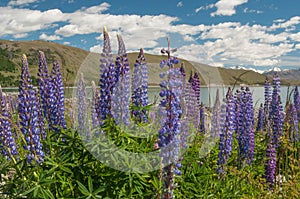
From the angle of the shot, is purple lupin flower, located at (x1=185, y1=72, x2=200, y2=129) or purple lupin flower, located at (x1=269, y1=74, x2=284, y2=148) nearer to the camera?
purple lupin flower, located at (x1=185, y1=72, x2=200, y2=129)

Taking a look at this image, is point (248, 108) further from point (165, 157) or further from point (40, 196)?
point (40, 196)

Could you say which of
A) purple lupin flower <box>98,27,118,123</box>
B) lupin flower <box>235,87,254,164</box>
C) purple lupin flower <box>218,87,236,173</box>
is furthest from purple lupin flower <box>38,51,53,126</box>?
lupin flower <box>235,87,254,164</box>

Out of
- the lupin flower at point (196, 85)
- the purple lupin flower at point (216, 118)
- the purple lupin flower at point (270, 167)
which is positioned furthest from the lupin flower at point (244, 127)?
the lupin flower at point (196, 85)

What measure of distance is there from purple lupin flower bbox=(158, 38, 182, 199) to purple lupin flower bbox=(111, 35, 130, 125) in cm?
99

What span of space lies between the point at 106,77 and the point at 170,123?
137 cm

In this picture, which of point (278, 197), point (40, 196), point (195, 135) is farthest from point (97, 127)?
point (278, 197)

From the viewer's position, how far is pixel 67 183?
11.7 feet

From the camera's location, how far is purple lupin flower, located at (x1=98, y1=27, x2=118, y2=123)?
13.5ft

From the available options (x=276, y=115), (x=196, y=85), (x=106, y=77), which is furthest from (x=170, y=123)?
(x=276, y=115)

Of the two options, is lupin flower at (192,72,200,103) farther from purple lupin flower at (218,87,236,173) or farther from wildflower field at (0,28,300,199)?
purple lupin flower at (218,87,236,173)

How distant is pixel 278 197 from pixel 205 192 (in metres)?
1.71

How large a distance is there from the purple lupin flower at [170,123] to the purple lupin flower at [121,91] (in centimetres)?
99

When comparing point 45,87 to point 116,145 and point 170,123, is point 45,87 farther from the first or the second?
point 170,123

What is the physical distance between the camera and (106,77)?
4.19 meters
